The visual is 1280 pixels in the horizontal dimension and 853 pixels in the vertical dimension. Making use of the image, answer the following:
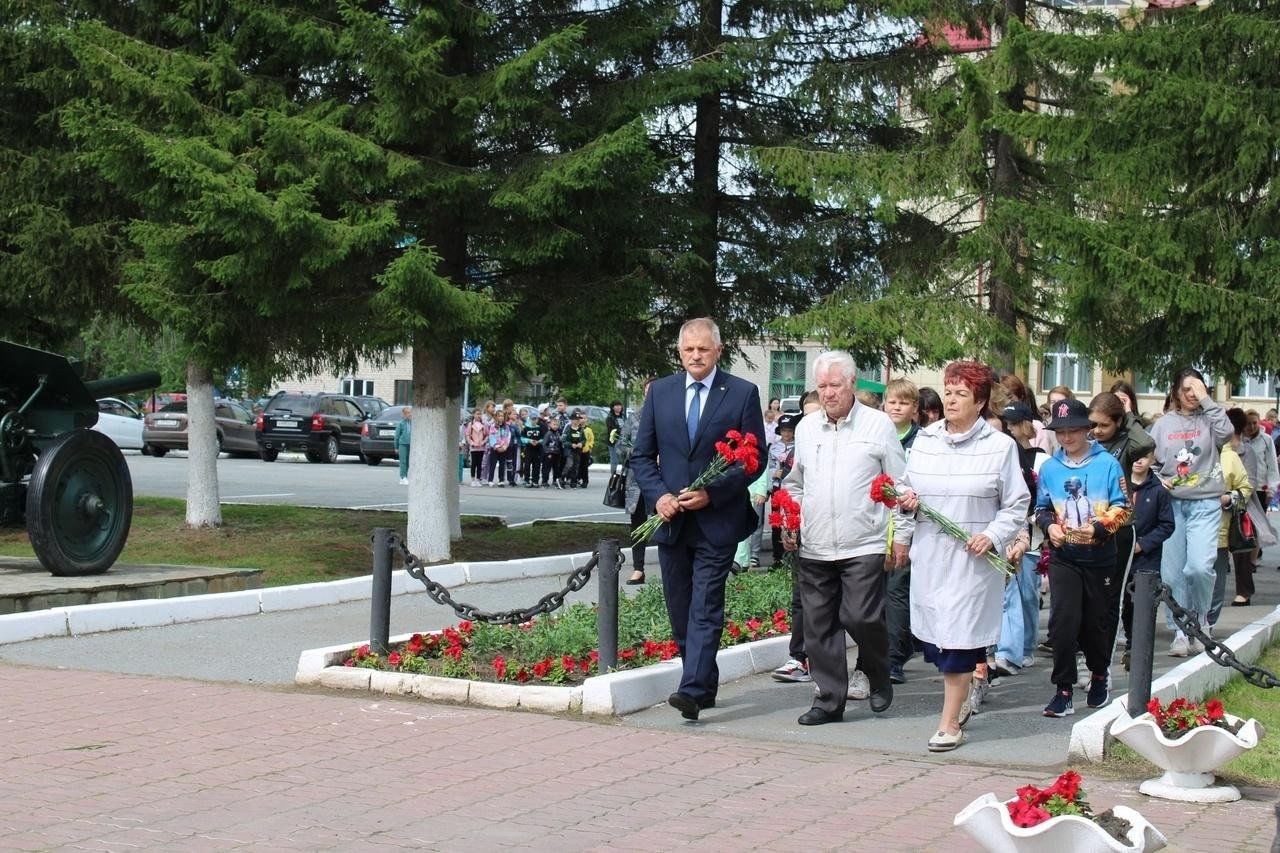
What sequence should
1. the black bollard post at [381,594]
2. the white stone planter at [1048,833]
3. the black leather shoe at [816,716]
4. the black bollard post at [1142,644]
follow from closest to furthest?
the white stone planter at [1048,833], the black bollard post at [1142,644], the black leather shoe at [816,716], the black bollard post at [381,594]

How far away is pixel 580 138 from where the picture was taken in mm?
15102

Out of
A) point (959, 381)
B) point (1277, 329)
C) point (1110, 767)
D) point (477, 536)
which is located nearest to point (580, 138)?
point (477, 536)

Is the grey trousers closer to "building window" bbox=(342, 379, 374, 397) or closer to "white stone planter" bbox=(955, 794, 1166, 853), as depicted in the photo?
"white stone planter" bbox=(955, 794, 1166, 853)

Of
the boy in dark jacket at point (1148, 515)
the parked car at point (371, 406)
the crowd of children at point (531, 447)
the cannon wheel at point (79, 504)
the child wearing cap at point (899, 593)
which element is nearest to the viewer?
the child wearing cap at point (899, 593)

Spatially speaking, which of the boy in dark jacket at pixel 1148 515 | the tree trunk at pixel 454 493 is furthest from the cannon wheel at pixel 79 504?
the boy in dark jacket at pixel 1148 515

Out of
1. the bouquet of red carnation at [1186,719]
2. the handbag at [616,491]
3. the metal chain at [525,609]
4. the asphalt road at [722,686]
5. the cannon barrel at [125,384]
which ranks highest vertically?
the cannon barrel at [125,384]

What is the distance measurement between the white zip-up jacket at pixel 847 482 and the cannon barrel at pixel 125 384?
761cm

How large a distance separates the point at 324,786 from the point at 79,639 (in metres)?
4.66

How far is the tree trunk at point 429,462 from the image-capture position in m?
15.9

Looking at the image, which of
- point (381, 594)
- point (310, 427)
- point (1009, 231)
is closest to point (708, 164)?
point (1009, 231)

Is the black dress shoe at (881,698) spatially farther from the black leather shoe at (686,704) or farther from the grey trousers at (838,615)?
the black leather shoe at (686,704)

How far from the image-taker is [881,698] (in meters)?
8.38

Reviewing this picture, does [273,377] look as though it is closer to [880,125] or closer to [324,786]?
[880,125]

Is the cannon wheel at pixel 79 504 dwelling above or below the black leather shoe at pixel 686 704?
above
